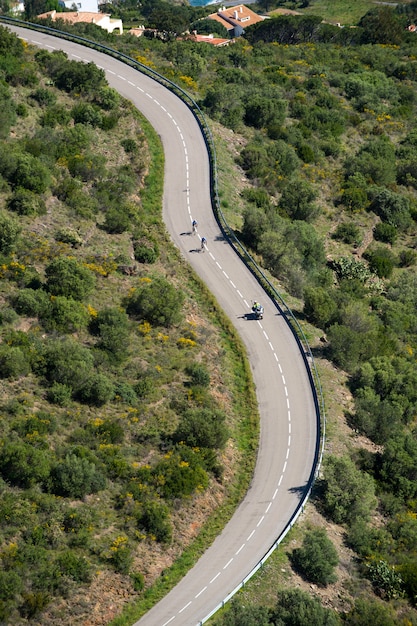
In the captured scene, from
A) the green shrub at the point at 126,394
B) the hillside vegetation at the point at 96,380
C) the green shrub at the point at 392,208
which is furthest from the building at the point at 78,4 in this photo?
the green shrub at the point at 126,394

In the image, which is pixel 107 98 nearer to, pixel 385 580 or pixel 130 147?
pixel 130 147

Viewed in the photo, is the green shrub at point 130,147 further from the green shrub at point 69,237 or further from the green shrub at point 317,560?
the green shrub at point 317,560

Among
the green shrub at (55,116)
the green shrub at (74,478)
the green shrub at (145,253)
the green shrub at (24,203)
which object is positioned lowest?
the green shrub at (74,478)

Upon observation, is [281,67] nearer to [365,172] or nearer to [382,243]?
[365,172]

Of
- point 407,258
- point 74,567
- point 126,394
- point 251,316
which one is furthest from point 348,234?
point 74,567

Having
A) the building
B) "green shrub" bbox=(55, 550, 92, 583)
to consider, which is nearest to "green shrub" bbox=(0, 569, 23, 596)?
"green shrub" bbox=(55, 550, 92, 583)

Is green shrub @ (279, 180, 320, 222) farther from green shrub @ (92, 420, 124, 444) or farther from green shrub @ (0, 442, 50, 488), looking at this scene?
green shrub @ (0, 442, 50, 488)
